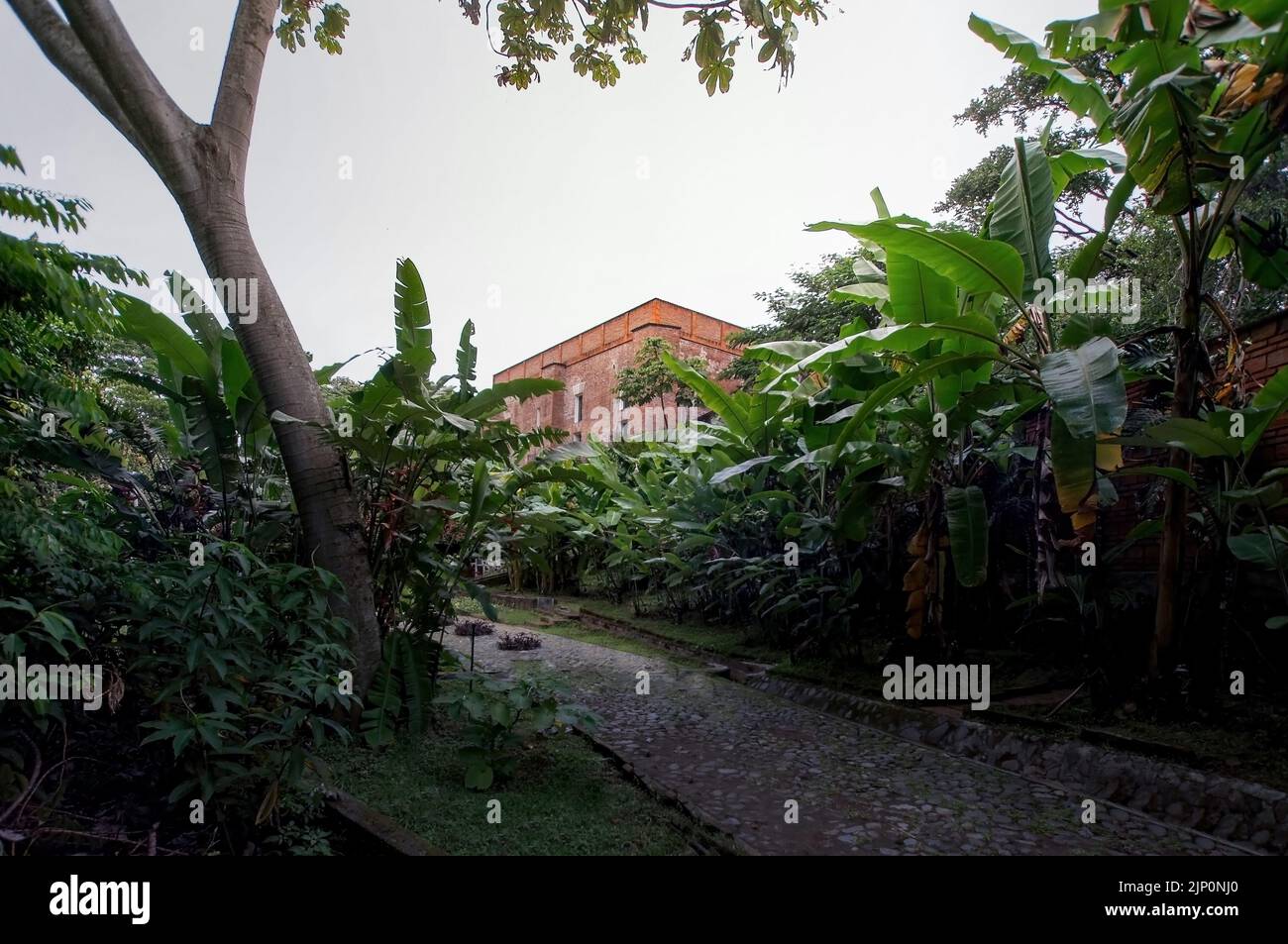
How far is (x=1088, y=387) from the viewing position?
3.21 metres

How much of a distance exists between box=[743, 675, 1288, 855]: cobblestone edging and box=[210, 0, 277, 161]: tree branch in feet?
18.9

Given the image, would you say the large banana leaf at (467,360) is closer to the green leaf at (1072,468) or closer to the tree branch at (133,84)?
the tree branch at (133,84)

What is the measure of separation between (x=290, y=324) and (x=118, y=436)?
114 cm

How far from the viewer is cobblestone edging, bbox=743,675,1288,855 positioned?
298cm

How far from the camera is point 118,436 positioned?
12.8 feet

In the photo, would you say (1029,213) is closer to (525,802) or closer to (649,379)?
(525,802)

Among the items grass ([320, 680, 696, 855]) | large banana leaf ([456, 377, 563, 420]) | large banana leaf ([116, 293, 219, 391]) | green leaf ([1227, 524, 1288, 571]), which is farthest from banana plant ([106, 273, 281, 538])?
green leaf ([1227, 524, 1288, 571])

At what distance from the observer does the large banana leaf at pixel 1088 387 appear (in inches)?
119

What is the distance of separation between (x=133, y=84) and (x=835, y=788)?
542cm

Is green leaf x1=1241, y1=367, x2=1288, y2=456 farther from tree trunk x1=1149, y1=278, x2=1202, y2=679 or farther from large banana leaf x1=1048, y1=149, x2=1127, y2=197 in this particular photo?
large banana leaf x1=1048, y1=149, x2=1127, y2=197

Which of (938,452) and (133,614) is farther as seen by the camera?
(938,452)

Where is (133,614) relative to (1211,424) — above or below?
below

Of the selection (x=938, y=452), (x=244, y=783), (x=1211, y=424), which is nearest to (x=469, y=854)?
(x=244, y=783)
